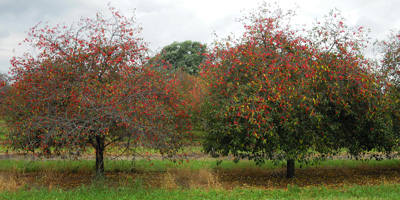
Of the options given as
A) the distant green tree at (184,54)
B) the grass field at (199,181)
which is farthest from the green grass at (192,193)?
the distant green tree at (184,54)

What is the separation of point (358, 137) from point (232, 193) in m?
4.88

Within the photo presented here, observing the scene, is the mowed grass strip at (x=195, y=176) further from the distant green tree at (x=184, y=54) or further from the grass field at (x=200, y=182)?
the distant green tree at (x=184, y=54)

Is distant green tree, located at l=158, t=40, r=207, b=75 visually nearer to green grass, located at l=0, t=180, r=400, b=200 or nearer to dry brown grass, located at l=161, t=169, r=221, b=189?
dry brown grass, located at l=161, t=169, r=221, b=189

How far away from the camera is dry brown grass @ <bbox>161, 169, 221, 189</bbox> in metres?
8.68

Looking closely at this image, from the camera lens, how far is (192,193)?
7812 millimetres

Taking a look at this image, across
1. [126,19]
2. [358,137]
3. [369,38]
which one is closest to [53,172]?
[126,19]

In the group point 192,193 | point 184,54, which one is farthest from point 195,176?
point 184,54

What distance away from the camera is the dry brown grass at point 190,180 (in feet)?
28.5

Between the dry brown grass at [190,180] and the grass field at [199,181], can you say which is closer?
the grass field at [199,181]

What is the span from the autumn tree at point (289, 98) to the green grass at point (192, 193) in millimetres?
1304

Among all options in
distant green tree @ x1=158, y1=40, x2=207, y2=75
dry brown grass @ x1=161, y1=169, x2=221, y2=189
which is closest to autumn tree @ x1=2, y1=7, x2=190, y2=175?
dry brown grass @ x1=161, y1=169, x2=221, y2=189

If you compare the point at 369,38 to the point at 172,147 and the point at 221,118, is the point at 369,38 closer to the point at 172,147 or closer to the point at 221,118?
the point at 221,118

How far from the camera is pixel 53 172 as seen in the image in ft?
35.5

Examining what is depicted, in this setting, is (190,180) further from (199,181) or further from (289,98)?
(289,98)
